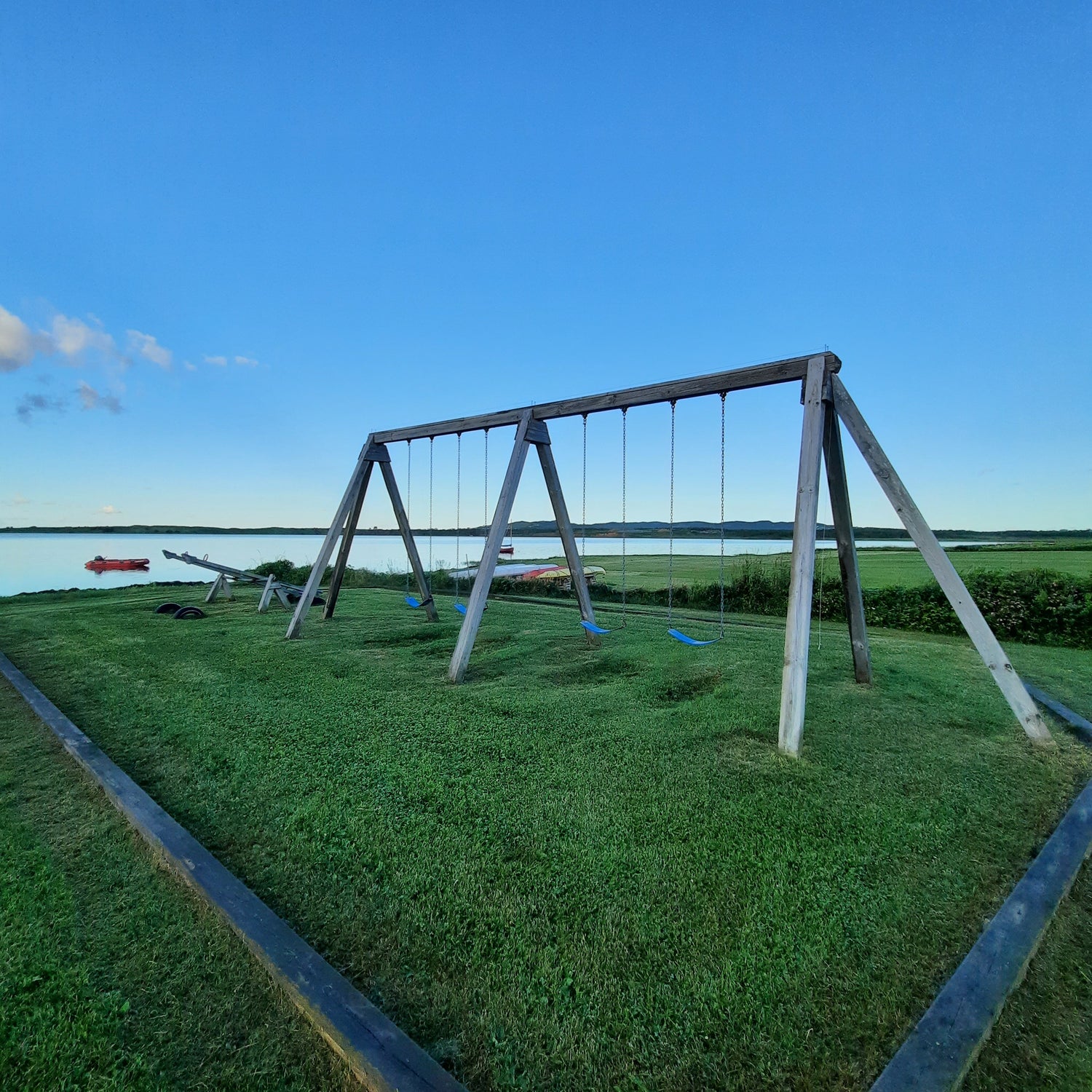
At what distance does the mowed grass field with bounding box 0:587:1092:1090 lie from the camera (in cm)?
138

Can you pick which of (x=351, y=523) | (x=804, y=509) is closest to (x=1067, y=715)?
(x=804, y=509)

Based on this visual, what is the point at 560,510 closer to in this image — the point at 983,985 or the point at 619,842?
the point at 619,842

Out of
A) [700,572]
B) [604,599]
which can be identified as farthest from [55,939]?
[700,572]

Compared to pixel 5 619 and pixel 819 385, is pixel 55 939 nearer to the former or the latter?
pixel 819 385

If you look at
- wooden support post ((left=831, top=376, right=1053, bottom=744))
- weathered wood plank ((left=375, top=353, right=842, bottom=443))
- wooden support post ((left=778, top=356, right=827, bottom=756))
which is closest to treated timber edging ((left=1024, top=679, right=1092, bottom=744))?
wooden support post ((left=831, top=376, right=1053, bottom=744))

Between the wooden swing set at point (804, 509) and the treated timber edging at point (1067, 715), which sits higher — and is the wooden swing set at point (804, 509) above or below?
above

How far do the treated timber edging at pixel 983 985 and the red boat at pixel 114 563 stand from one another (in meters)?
25.6

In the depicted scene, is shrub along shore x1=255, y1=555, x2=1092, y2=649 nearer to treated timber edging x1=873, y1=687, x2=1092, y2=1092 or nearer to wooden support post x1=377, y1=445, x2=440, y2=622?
treated timber edging x1=873, y1=687, x2=1092, y2=1092

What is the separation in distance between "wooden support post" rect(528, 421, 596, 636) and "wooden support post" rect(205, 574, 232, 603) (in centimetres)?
766

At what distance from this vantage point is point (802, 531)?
3211 mm

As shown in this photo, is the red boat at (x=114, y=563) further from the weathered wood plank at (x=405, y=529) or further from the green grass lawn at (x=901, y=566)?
the weathered wood plank at (x=405, y=529)

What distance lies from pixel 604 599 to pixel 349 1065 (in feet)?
33.3

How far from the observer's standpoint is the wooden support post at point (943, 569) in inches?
130

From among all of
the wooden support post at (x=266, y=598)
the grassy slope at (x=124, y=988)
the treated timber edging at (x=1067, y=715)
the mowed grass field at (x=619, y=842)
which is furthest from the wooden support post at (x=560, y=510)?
the wooden support post at (x=266, y=598)
